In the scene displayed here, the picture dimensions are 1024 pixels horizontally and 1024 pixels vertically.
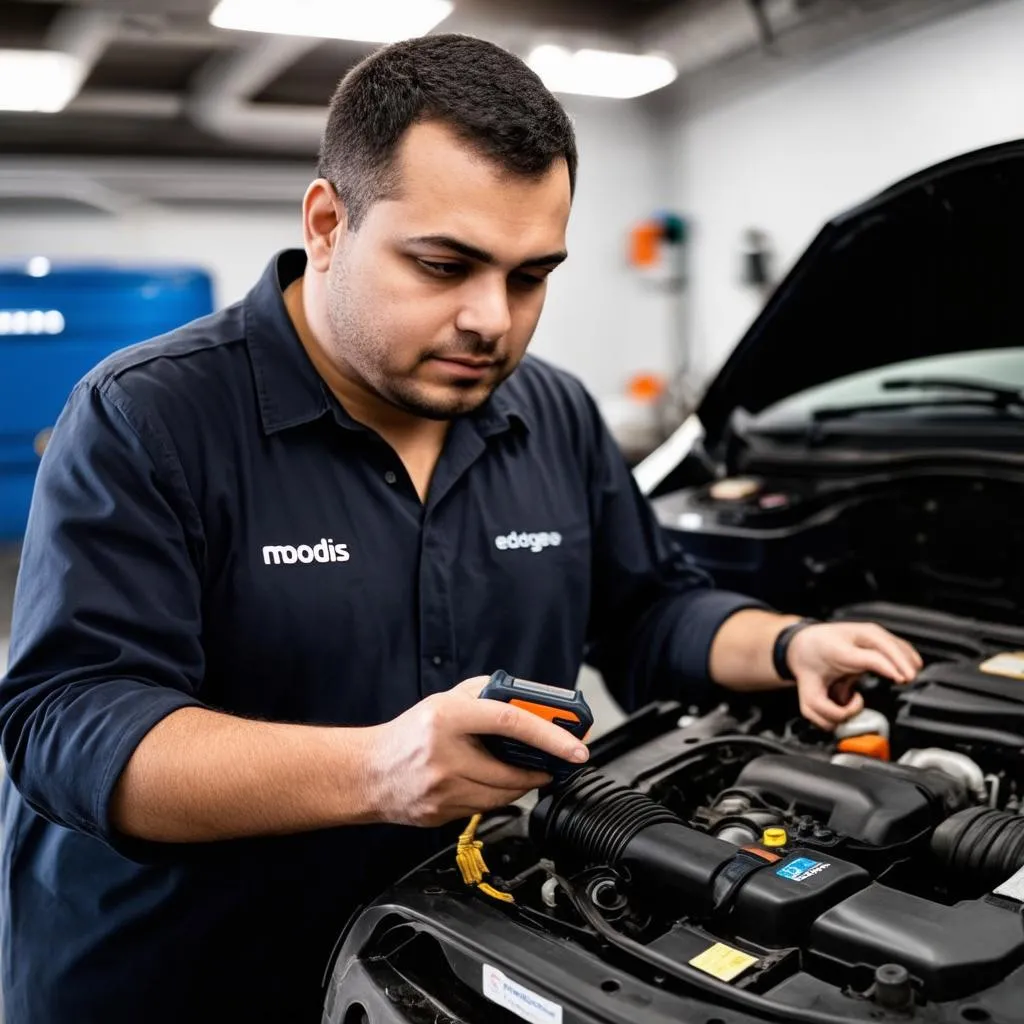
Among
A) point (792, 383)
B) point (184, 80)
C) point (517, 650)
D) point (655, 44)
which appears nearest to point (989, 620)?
point (792, 383)

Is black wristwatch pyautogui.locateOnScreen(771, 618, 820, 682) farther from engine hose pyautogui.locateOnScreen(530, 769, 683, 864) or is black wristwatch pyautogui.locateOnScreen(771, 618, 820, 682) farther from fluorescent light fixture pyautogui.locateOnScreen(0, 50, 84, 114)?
fluorescent light fixture pyautogui.locateOnScreen(0, 50, 84, 114)

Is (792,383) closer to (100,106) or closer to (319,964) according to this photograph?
(319,964)

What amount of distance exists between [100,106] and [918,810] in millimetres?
4709

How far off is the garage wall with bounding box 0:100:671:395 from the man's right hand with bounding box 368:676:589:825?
4.94m

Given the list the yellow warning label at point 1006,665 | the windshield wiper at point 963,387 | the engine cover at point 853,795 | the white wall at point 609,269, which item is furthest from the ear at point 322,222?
the white wall at point 609,269

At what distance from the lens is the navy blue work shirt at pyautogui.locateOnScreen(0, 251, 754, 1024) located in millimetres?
1083

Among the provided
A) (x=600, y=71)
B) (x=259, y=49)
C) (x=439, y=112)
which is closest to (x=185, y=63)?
(x=259, y=49)

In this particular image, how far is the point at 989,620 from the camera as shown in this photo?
5.75ft

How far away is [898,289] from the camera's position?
5.98ft

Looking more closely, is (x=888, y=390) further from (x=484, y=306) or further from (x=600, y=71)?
(x=600, y=71)

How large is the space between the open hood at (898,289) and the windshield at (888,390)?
0.20ft

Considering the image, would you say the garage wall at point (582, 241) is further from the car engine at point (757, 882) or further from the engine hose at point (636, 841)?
the engine hose at point (636, 841)

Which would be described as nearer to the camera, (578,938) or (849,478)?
(578,938)

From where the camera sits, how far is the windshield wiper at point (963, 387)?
1.91 metres
